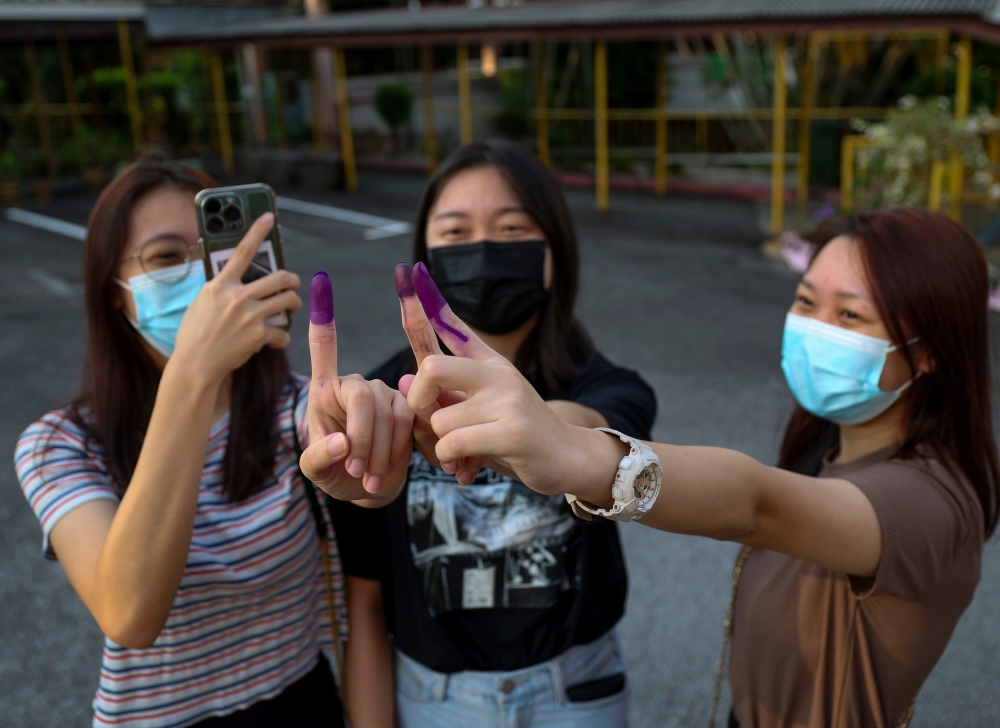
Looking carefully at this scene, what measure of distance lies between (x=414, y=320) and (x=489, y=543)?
0.84m

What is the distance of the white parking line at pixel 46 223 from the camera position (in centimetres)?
1261

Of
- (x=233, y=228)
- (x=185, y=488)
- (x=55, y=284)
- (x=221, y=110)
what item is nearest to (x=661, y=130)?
(x=55, y=284)

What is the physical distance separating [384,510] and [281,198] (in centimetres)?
1364

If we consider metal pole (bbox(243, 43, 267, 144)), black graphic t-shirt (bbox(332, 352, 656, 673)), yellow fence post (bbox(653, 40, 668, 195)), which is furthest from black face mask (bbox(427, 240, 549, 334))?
metal pole (bbox(243, 43, 267, 144))

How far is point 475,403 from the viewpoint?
1.03 metres

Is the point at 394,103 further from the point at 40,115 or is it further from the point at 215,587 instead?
the point at 215,587

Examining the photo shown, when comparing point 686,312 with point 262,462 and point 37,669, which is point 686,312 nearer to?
point 37,669

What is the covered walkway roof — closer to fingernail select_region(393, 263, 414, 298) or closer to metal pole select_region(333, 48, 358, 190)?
metal pole select_region(333, 48, 358, 190)

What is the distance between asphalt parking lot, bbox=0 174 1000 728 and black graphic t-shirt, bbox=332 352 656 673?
1310mm

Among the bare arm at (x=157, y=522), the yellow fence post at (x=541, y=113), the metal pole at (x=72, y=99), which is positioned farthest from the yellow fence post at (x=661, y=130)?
the bare arm at (x=157, y=522)

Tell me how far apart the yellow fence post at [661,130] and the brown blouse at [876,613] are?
39.9 feet

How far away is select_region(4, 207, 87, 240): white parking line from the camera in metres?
12.6

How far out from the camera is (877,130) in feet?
29.4

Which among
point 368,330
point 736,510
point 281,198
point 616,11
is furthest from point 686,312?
point 281,198
